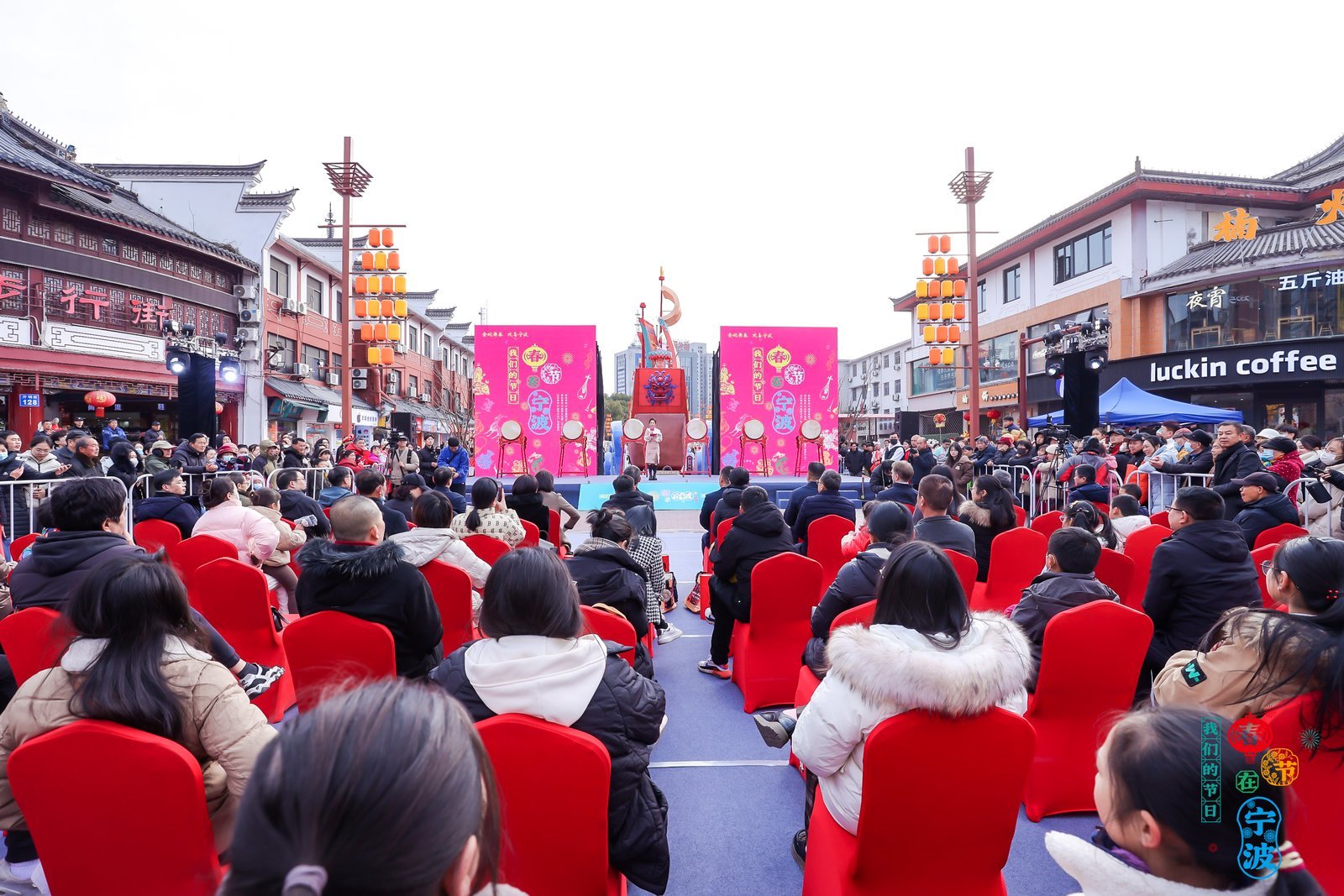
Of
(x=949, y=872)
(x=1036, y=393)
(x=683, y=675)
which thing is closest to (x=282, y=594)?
(x=683, y=675)

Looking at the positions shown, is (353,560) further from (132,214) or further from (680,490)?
(132,214)

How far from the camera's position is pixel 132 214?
14266mm

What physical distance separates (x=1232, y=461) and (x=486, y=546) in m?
5.52

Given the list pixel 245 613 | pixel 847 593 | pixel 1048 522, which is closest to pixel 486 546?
pixel 245 613

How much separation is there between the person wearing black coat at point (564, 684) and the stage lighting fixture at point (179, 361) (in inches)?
321

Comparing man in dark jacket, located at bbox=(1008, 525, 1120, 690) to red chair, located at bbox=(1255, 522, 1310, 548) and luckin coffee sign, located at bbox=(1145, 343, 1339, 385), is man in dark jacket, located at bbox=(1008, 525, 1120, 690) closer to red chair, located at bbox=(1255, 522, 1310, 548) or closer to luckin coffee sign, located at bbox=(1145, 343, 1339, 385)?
red chair, located at bbox=(1255, 522, 1310, 548)

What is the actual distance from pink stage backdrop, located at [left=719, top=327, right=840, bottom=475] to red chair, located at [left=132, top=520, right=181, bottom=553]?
10.1 m

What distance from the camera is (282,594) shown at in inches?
152

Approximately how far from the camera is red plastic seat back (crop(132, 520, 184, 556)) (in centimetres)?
406

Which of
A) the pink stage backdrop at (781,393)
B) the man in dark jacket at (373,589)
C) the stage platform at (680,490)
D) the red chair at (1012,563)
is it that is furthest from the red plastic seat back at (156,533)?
the pink stage backdrop at (781,393)

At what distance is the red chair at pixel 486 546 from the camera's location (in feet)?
11.9

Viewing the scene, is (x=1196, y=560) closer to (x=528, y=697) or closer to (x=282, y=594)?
(x=528, y=697)

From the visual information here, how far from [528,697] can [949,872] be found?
101cm

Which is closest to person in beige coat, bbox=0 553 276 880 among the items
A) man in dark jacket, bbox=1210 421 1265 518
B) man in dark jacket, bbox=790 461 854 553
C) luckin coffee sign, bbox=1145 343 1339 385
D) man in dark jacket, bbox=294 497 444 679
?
man in dark jacket, bbox=294 497 444 679
